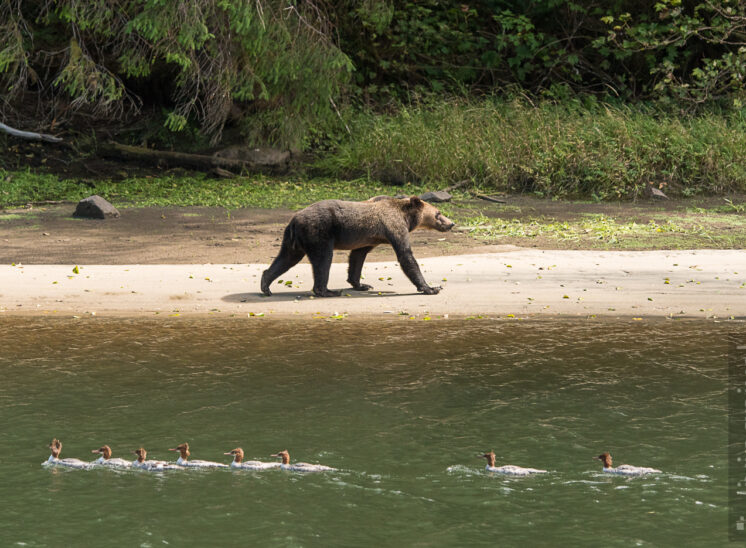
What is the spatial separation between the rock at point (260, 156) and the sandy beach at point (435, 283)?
993 centimetres

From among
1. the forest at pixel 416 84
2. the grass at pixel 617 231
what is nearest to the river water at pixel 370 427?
the grass at pixel 617 231

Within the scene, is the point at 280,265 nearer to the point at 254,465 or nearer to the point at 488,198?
the point at 254,465

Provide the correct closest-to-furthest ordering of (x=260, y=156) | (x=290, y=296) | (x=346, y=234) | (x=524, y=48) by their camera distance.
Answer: (x=346, y=234)
(x=290, y=296)
(x=260, y=156)
(x=524, y=48)

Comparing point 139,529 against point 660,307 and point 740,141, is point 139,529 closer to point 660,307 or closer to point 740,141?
point 660,307

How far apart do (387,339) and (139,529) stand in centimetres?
458

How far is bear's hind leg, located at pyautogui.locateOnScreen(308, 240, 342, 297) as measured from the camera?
11.3 m

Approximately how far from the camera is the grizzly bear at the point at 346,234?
11.2 metres

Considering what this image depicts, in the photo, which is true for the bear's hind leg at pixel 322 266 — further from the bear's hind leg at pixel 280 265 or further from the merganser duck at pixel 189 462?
the merganser duck at pixel 189 462

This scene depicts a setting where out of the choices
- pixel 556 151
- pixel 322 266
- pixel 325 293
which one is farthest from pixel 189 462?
pixel 556 151

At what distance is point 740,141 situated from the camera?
20.1 meters

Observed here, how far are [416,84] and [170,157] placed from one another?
6708mm

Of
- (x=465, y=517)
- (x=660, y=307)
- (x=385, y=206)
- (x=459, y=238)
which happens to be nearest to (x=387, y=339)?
(x=385, y=206)

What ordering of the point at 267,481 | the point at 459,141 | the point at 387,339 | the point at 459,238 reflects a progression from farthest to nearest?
the point at 459,141
the point at 459,238
the point at 387,339
the point at 267,481

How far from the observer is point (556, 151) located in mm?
20172
